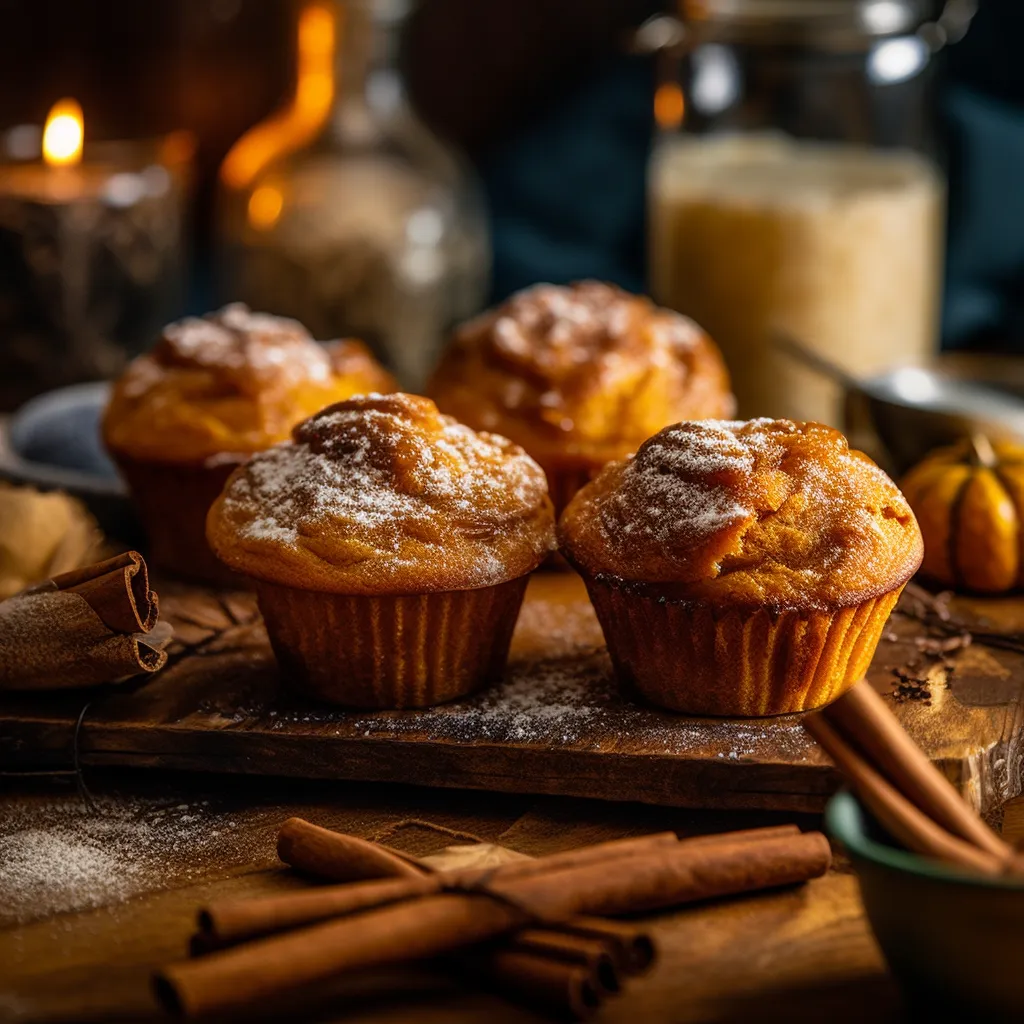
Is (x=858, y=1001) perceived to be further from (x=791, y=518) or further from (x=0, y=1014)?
(x=0, y=1014)

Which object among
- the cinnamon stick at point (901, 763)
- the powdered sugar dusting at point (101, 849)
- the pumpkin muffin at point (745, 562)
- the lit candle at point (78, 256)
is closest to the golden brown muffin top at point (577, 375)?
the pumpkin muffin at point (745, 562)

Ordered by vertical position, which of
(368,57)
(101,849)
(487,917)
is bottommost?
(101,849)

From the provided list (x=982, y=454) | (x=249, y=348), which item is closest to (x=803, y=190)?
(x=982, y=454)

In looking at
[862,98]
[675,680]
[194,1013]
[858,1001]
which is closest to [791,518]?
[675,680]

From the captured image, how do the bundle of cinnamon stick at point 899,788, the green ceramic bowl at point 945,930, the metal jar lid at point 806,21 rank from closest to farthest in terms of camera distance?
the green ceramic bowl at point 945,930 → the bundle of cinnamon stick at point 899,788 → the metal jar lid at point 806,21

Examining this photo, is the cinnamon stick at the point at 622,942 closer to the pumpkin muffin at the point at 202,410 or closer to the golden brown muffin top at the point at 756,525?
the golden brown muffin top at the point at 756,525

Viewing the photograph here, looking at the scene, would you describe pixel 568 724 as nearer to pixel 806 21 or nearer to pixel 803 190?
pixel 803 190
